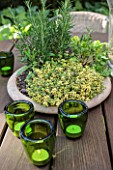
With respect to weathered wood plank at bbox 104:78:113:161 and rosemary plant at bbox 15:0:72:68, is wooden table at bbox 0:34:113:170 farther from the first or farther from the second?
rosemary plant at bbox 15:0:72:68

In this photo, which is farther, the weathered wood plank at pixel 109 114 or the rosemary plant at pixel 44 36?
the rosemary plant at pixel 44 36

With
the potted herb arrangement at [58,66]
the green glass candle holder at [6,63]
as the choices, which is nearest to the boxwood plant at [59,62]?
the potted herb arrangement at [58,66]

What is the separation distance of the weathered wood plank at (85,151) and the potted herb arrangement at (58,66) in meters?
0.13

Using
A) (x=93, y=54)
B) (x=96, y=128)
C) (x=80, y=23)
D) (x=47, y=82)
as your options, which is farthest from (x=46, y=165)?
(x=80, y=23)

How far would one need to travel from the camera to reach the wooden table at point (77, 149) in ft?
2.48

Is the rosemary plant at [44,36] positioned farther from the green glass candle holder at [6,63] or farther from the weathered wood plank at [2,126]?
the weathered wood plank at [2,126]

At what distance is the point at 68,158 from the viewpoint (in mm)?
777

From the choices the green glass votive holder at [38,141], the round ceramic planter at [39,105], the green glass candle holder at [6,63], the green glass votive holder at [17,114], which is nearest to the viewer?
the green glass votive holder at [38,141]

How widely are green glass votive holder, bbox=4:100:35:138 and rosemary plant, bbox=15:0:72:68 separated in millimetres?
255

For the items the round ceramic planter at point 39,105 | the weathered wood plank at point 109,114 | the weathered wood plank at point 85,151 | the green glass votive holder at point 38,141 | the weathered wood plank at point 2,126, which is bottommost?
the weathered wood plank at point 109,114

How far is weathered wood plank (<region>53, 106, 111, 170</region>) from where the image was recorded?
29.6 inches

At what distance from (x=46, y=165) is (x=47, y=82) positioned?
34 cm

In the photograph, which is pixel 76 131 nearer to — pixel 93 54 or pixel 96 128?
pixel 96 128

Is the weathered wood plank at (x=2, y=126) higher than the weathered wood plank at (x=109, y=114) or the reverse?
higher
